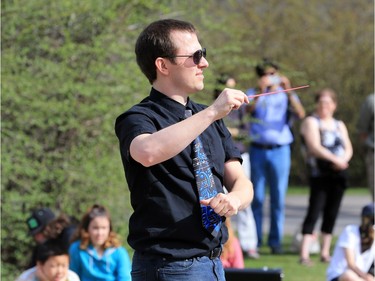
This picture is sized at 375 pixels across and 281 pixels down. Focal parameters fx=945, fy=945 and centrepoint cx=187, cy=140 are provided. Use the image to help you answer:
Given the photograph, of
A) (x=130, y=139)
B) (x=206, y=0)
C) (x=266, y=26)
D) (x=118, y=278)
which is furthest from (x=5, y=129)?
(x=266, y=26)

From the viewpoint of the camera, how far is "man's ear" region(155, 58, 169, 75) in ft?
11.4

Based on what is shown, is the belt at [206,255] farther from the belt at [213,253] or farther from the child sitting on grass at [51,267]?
the child sitting on grass at [51,267]

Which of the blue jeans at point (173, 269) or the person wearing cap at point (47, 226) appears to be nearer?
the blue jeans at point (173, 269)

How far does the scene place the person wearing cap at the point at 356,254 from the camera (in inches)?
288

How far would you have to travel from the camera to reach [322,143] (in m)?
9.14

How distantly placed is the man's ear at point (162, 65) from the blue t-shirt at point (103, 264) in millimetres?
3368

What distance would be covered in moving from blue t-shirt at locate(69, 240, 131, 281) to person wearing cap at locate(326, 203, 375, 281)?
1.72 meters

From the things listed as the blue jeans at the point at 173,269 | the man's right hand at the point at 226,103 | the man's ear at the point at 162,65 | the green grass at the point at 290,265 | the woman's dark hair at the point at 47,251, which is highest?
the man's ear at the point at 162,65

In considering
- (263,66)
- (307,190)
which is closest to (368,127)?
(263,66)

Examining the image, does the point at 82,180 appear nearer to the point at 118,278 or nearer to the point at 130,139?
the point at 118,278

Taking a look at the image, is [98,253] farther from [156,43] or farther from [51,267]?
[156,43]

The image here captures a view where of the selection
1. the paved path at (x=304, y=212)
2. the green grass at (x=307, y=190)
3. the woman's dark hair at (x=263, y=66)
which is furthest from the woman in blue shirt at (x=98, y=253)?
the green grass at (x=307, y=190)

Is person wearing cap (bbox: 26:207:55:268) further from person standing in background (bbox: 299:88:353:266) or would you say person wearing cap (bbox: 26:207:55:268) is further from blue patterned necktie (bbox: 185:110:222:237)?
blue patterned necktie (bbox: 185:110:222:237)

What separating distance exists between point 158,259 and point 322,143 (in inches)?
235
